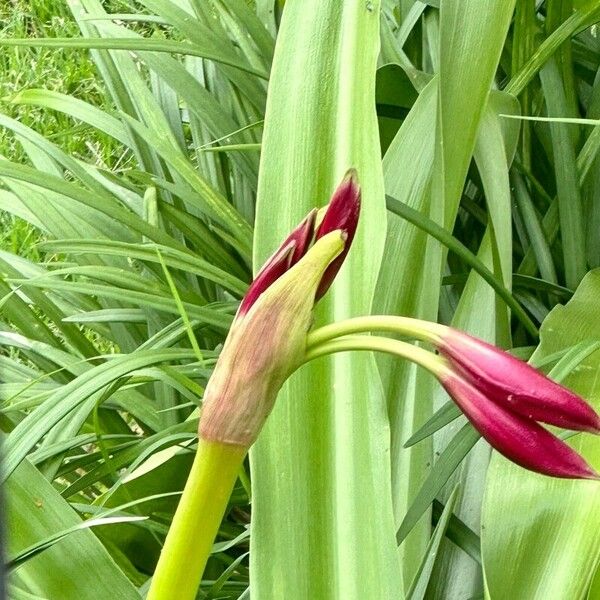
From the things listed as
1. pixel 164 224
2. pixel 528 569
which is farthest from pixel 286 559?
pixel 164 224

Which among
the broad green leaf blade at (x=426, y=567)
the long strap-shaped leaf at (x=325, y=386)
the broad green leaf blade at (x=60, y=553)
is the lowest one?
the broad green leaf blade at (x=426, y=567)

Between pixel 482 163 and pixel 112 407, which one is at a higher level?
pixel 482 163

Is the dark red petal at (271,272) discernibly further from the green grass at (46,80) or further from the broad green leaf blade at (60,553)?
the green grass at (46,80)

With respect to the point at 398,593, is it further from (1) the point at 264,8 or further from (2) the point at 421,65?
(1) the point at 264,8

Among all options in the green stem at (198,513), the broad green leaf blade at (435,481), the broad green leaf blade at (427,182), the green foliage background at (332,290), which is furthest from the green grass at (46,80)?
the green stem at (198,513)

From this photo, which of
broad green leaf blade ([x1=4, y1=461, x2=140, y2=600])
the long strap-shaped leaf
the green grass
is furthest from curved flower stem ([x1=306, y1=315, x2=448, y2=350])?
the green grass
